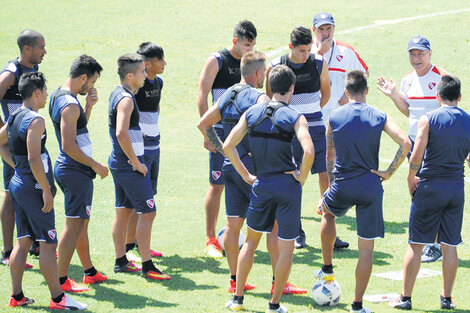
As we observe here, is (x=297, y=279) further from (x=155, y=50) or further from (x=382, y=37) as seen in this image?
(x=382, y=37)

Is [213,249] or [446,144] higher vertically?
[446,144]

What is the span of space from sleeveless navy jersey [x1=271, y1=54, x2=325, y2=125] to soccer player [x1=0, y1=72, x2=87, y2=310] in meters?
3.70

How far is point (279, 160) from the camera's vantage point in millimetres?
7660

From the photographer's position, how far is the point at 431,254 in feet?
32.6

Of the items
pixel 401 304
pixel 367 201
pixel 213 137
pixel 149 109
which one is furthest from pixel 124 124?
pixel 401 304

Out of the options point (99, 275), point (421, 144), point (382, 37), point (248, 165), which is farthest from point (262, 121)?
point (382, 37)

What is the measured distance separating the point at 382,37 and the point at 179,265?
2176 centimetres

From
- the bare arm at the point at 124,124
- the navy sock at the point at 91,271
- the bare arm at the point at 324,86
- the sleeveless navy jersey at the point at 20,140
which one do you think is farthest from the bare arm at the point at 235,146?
the bare arm at the point at 324,86

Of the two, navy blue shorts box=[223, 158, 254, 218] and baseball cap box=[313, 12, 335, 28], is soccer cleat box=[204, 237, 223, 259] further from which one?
baseball cap box=[313, 12, 335, 28]

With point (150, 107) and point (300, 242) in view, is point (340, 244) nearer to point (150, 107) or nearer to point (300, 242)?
point (300, 242)

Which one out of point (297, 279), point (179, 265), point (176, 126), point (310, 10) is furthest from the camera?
point (310, 10)

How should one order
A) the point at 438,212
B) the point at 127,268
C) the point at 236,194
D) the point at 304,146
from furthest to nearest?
the point at 127,268 → the point at 236,194 → the point at 438,212 → the point at 304,146

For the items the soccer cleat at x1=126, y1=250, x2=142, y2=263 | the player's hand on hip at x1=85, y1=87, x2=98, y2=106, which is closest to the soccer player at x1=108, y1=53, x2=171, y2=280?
the player's hand on hip at x1=85, y1=87, x2=98, y2=106

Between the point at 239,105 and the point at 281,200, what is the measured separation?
52.4 inches
